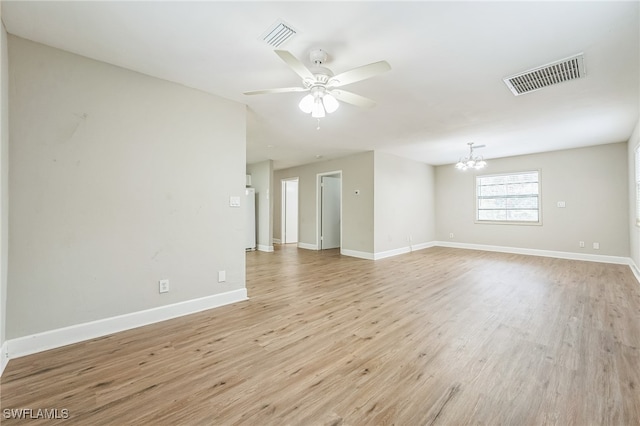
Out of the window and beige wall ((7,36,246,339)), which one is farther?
the window

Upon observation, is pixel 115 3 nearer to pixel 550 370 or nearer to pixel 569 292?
pixel 550 370

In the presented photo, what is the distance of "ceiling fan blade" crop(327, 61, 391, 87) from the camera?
1837 millimetres

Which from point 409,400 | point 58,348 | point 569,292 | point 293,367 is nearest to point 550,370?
point 409,400

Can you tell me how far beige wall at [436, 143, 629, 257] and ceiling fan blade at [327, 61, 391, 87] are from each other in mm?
6534

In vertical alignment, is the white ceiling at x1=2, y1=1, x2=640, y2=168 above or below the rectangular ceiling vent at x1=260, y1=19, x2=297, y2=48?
above

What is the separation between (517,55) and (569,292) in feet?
10.9

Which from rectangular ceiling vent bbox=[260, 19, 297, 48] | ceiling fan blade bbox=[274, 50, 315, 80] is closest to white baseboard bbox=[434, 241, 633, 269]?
ceiling fan blade bbox=[274, 50, 315, 80]

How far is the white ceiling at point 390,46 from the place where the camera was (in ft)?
5.82

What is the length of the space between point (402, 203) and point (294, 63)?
5557 mm

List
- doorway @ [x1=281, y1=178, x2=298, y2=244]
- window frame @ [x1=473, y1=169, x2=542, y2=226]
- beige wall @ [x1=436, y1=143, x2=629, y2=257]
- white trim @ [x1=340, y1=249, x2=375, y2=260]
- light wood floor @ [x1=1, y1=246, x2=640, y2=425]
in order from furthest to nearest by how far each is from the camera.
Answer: doorway @ [x1=281, y1=178, x2=298, y2=244] < window frame @ [x1=473, y1=169, x2=542, y2=226] < white trim @ [x1=340, y1=249, x2=375, y2=260] < beige wall @ [x1=436, y1=143, x2=629, y2=257] < light wood floor @ [x1=1, y1=246, x2=640, y2=425]

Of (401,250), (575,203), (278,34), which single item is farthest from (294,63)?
(575,203)

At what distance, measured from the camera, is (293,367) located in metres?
1.92

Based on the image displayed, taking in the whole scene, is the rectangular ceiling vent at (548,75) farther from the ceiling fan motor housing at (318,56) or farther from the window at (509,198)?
the window at (509,198)

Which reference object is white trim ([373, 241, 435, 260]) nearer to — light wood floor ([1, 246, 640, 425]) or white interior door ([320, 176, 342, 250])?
white interior door ([320, 176, 342, 250])
